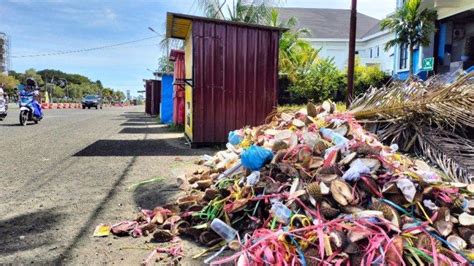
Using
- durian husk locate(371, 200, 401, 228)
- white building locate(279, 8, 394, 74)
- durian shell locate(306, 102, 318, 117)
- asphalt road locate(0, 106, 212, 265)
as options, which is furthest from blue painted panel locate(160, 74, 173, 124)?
white building locate(279, 8, 394, 74)

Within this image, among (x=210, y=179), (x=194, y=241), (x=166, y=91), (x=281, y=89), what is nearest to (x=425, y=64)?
(x=281, y=89)

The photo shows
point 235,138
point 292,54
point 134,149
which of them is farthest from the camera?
point 292,54

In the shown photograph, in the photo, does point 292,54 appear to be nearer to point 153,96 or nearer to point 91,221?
point 153,96

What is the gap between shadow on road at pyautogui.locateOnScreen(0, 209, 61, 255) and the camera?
3.00m

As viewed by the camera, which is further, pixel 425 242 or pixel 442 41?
pixel 442 41

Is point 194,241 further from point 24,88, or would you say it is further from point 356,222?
point 24,88

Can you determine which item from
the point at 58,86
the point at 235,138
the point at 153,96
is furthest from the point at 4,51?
the point at 235,138

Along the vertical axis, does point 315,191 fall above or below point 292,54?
below

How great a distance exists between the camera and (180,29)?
934 centimetres

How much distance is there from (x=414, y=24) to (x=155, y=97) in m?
14.5

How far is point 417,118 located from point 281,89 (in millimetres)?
12685

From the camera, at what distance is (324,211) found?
2797 mm

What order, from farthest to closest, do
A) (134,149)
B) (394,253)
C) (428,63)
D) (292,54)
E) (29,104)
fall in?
1. (292,54)
2. (428,63)
3. (29,104)
4. (134,149)
5. (394,253)

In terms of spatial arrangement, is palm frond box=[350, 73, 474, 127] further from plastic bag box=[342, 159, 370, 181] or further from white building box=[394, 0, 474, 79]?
white building box=[394, 0, 474, 79]
